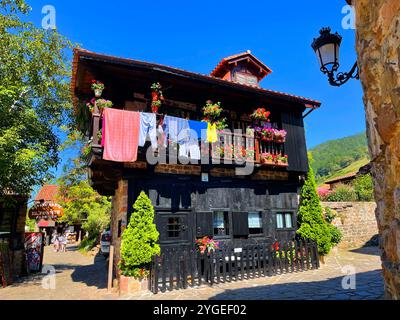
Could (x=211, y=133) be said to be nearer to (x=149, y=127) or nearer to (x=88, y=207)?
(x=149, y=127)

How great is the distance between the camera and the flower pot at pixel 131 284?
28.4 ft

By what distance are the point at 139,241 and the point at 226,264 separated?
Result: 3347 millimetres

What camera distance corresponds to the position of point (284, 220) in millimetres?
12820

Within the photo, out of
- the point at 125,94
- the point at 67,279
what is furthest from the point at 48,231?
the point at 125,94

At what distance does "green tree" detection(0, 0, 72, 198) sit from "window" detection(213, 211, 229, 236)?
24.3 feet

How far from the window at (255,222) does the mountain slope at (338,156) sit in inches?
1959

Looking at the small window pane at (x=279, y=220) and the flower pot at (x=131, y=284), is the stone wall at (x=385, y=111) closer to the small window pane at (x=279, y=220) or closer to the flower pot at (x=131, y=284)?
the flower pot at (x=131, y=284)

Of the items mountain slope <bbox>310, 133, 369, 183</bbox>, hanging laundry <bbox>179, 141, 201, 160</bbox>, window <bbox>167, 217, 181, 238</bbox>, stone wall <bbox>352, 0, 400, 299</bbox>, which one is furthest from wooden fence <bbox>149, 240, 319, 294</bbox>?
mountain slope <bbox>310, 133, 369, 183</bbox>

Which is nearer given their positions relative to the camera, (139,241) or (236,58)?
(139,241)

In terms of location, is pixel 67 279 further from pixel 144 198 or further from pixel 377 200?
pixel 377 200

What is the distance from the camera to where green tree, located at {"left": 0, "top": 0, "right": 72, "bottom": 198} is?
1088 centimetres

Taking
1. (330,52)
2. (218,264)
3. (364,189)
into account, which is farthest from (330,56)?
(364,189)

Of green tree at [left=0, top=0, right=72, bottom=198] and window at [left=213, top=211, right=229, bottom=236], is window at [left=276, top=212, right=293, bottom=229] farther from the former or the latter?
green tree at [left=0, top=0, right=72, bottom=198]
